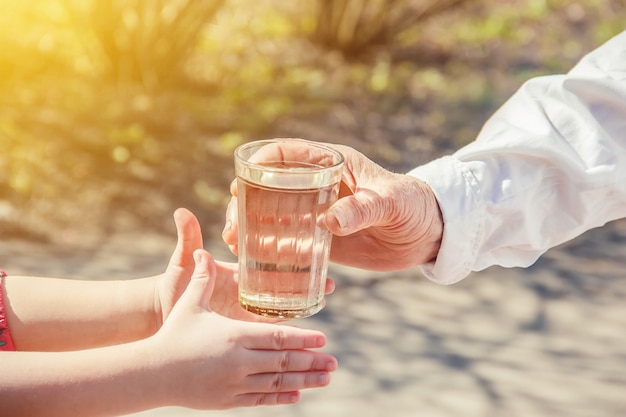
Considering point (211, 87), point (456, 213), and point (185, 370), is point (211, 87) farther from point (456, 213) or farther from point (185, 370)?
point (185, 370)

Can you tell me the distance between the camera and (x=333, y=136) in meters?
4.73

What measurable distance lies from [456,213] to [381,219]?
0.22 metres

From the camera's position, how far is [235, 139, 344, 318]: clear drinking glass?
1488mm

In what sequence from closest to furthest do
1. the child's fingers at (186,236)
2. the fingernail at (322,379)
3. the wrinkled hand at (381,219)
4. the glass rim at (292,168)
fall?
1. the glass rim at (292,168)
2. the fingernail at (322,379)
3. the wrinkled hand at (381,219)
4. the child's fingers at (186,236)

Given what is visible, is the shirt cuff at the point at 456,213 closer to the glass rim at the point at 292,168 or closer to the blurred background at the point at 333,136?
the glass rim at the point at 292,168

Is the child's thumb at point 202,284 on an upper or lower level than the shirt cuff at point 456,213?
lower

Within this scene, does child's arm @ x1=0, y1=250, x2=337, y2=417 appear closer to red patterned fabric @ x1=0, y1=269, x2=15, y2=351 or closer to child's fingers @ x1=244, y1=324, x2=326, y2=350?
child's fingers @ x1=244, y1=324, x2=326, y2=350

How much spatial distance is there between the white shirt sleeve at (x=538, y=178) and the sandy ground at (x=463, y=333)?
3.50 feet

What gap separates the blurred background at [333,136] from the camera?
3.11 metres

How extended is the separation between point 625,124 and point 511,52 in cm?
429

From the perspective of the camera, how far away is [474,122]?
201 inches

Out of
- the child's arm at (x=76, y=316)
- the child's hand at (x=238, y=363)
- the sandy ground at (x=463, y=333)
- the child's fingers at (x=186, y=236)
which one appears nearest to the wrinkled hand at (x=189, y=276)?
the child's fingers at (x=186, y=236)

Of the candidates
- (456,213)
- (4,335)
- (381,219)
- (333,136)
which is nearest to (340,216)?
(381,219)

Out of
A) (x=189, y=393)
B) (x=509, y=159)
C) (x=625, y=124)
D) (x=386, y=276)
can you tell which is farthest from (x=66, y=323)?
(x=386, y=276)
